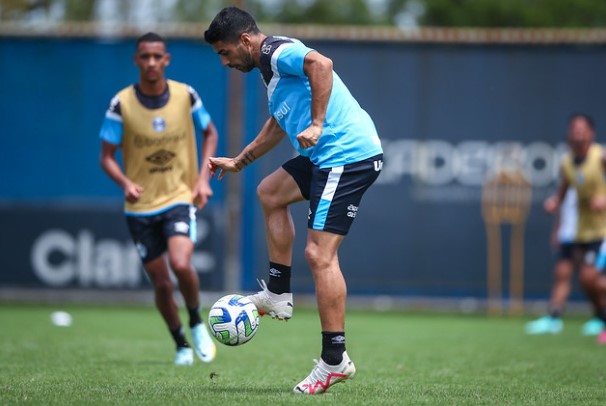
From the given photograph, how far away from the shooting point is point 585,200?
13.4m

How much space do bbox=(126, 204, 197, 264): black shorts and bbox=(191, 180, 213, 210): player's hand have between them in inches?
3.2

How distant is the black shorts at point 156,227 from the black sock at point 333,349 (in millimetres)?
2602

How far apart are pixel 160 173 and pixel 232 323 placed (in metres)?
2.62

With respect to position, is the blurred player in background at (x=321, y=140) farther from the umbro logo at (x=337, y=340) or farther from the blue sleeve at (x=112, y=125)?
the blue sleeve at (x=112, y=125)

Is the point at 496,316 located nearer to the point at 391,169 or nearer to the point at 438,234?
the point at 438,234

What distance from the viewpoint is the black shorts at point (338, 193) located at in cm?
631

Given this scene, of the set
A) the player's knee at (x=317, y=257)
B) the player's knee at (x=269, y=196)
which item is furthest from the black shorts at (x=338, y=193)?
the player's knee at (x=269, y=196)

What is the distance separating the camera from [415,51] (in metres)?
16.2

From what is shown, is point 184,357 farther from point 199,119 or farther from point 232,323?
point 232,323

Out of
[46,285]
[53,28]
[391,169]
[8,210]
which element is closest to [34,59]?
[53,28]

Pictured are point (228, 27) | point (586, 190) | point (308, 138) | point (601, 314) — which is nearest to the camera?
point (308, 138)

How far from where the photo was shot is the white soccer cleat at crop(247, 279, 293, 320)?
6695 millimetres

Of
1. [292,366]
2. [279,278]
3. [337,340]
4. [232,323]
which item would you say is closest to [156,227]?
[292,366]

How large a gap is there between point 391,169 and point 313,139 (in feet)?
33.4
